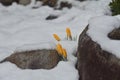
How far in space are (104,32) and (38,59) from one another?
1061mm

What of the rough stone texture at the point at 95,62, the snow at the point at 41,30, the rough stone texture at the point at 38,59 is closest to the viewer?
the rough stone texture at the point at 95,62

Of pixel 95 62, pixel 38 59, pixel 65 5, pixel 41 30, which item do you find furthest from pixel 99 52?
pixel 65 5

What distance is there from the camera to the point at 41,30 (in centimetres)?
702

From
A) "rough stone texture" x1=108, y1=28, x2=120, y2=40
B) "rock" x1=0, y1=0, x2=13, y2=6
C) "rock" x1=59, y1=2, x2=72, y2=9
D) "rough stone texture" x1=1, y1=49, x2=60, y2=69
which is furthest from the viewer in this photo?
"rock" x1=0, y1=0, x2=13, y2=6

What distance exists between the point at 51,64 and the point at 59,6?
168 inches

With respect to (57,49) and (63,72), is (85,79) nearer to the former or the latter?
(63,72)

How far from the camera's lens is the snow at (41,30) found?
Result: 4704mm

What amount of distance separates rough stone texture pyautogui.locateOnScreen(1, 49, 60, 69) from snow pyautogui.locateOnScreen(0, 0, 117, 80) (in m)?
0.11

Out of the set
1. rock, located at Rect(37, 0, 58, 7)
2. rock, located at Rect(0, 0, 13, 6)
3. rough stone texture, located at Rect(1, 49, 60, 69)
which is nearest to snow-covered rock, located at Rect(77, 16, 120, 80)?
rough stone texture, located at Rect(1, 49, 60, 69)

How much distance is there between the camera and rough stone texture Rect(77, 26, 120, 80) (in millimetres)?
3809

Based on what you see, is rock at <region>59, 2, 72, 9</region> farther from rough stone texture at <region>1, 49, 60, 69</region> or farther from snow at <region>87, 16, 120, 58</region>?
snow at <region>87, 16, 120, 58</region>

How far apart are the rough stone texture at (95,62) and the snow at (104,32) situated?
0.05 metres

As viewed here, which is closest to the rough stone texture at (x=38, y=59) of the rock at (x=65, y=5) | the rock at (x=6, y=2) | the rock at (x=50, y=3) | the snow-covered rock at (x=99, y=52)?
the snow-covered rock at (x=99, y=52)

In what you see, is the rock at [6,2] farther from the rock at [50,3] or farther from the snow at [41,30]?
the rock at [50,3]
